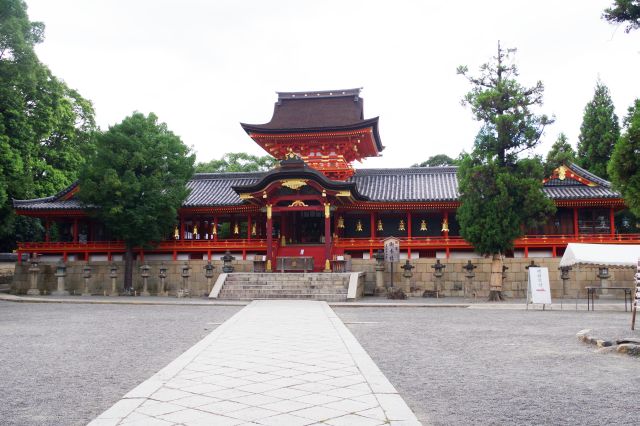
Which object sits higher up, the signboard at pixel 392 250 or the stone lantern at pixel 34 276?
the signboard at pixel 392 250

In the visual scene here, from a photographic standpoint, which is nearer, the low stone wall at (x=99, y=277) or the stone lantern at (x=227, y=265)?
the stone lantern at (x=227, y=265)

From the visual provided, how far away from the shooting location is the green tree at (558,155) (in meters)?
22.6

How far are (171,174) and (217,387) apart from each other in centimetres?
2315

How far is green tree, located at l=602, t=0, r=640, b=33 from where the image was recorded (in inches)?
397

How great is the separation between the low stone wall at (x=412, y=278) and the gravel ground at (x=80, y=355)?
10802 mm

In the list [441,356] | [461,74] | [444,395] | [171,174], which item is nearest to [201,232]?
[171,174]

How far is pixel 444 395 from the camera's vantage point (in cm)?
669

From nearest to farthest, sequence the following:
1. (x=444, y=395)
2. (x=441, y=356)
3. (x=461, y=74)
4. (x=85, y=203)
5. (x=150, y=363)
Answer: (x=444, y=395)
(x=150, y=363)
(x=441, y=356)
(x=461, y=74)
(x=85, y=203)

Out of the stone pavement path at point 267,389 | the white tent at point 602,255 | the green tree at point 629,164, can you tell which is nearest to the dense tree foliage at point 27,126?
the stone pavement path at point 267,389

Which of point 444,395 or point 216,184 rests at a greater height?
point 216,184

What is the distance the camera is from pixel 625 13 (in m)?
10.2

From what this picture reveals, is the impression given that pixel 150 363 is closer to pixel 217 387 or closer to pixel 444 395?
pixel 217 387

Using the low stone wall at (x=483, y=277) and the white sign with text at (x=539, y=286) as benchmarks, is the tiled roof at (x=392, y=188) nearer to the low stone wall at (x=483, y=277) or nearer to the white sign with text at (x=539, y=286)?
the low stone wall at (x=483, y=277)

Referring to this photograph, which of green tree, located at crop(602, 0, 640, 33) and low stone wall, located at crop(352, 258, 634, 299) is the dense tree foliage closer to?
low stone wall, located at crop(352, 258, 634, 299)
